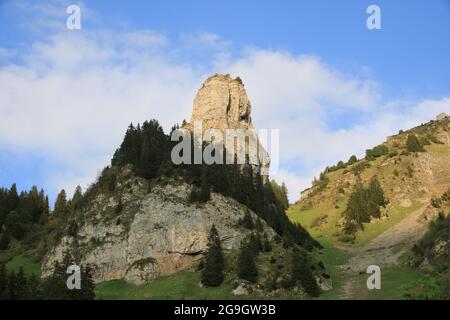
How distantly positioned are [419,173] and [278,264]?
3062 inches

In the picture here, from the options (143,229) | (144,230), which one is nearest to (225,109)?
(143,229)

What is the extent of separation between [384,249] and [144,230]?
156ft

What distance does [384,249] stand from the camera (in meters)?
97.1

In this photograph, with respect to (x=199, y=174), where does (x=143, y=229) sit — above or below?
below

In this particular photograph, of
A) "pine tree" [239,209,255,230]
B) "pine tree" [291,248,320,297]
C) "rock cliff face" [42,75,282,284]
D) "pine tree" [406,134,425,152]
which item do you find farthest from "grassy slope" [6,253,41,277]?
"pine tree" [406,134,425,152]

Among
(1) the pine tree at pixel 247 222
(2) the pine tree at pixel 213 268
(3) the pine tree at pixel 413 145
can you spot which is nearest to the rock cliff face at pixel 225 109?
(3) the pine tree at pixel 413 145

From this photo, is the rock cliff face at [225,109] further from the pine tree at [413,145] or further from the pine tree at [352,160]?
the pine tree at [352,160]

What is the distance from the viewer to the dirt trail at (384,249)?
8383 cm

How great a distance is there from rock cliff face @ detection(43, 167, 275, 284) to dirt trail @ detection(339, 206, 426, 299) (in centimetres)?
1694

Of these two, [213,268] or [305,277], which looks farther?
[213,268]

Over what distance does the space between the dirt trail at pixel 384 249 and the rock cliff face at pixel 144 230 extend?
667 inches

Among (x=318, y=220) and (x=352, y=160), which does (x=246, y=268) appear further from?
(x=352, y=160)

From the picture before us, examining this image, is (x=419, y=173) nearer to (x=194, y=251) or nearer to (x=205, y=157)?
(x=205, y=157)
